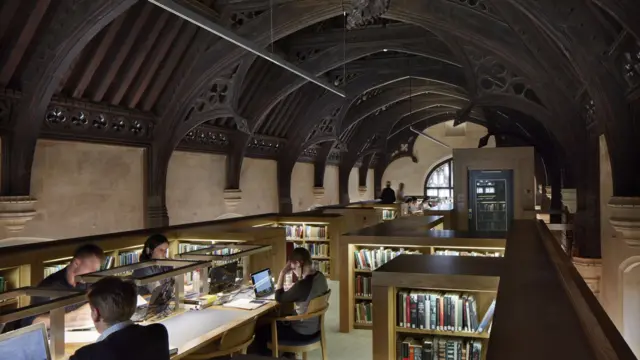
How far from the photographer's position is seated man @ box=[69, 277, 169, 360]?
261cm

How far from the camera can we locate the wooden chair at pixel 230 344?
384 cm

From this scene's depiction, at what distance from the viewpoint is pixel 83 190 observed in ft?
25.0

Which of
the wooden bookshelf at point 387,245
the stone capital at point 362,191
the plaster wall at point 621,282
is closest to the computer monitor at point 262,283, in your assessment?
the wooden bookshelf at point 387,245

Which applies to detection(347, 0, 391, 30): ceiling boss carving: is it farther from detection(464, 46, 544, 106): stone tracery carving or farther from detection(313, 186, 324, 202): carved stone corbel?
detection(313, 186, 324, 202): carved stone corbel

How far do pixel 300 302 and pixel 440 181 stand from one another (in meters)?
18.4

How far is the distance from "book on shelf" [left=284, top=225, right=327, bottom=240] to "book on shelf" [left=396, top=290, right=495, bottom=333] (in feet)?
18.3

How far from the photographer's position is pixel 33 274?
15.7 feet

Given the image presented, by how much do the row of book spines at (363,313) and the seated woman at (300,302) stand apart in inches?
62.1

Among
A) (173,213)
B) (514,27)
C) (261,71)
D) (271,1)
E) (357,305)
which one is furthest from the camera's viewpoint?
(261,71)

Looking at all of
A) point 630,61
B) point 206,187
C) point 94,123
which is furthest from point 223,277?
point 206,187

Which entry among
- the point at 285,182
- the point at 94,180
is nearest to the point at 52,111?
the point at 94,180

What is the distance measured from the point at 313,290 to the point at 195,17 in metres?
2.78

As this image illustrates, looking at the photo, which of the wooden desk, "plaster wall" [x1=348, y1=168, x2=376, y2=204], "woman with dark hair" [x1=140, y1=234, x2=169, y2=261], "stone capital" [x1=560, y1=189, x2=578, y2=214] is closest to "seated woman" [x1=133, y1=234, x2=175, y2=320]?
"woman with dark hair" [x1=140, y1=234, x2=169, y2=261]

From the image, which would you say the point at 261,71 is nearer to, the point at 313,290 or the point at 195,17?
the point at 195,17
